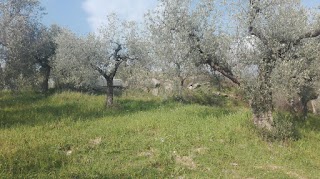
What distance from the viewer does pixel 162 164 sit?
15.6m

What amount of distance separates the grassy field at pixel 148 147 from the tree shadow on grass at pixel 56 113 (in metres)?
0.07

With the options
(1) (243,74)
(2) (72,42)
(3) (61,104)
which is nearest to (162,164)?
(1) (243,74)

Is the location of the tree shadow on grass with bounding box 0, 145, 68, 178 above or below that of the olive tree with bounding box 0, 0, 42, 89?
below

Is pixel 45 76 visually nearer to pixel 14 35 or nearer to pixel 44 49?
pixel 44 49

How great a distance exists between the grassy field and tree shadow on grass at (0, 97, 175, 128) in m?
0.07

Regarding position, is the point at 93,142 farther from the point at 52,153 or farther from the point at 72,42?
the point at 72,42

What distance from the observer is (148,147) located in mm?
17578

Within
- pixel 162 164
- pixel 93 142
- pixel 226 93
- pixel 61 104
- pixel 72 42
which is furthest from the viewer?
pixel 226 93

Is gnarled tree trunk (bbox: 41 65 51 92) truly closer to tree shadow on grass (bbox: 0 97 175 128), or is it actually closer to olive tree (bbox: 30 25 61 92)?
olive tree (bbox: 30 25 61 92)

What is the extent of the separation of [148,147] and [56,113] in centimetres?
1026

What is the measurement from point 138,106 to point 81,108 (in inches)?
186

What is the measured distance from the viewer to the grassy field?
48.2ft

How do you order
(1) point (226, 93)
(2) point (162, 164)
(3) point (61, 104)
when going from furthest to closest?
(1) point (226, 93), (3) point (61, 104), (2) point (162, 164)

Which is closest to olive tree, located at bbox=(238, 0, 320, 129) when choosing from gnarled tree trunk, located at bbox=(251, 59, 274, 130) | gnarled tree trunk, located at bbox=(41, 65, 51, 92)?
gnarled tree trunk, located at bbox=(251, 59, 274, 130)
